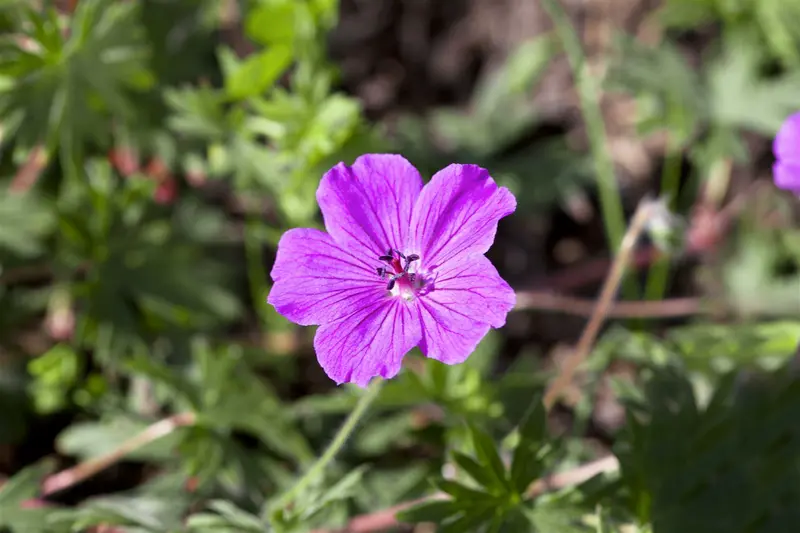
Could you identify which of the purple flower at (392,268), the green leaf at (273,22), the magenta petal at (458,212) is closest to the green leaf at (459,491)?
the purple flower at (392,268)

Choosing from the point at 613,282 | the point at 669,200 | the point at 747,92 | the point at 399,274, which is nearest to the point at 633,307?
the point at 669,200

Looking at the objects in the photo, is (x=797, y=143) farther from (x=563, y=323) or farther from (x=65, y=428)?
(x=65, y=428)

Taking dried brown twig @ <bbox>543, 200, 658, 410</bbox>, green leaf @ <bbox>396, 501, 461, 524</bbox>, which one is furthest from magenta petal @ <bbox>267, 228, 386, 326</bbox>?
dried brown twig @ <bbox>543, 200, 658, 410</bbox>

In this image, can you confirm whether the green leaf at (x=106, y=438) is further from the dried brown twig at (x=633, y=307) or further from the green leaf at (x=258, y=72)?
the dried brown twig at (x=633, y=307)

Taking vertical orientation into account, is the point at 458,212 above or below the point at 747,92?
below

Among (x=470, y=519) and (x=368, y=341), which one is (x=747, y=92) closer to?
(x=470, y=519)

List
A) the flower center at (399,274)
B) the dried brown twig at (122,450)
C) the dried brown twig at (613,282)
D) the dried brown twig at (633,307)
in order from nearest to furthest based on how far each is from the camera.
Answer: the flower center at (399,274), the dried brown twig at (613,282), the dried brown twig at (122,450), the dried brown twig at (633,307)

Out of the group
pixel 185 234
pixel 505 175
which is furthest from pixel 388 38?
pixel 185 234
